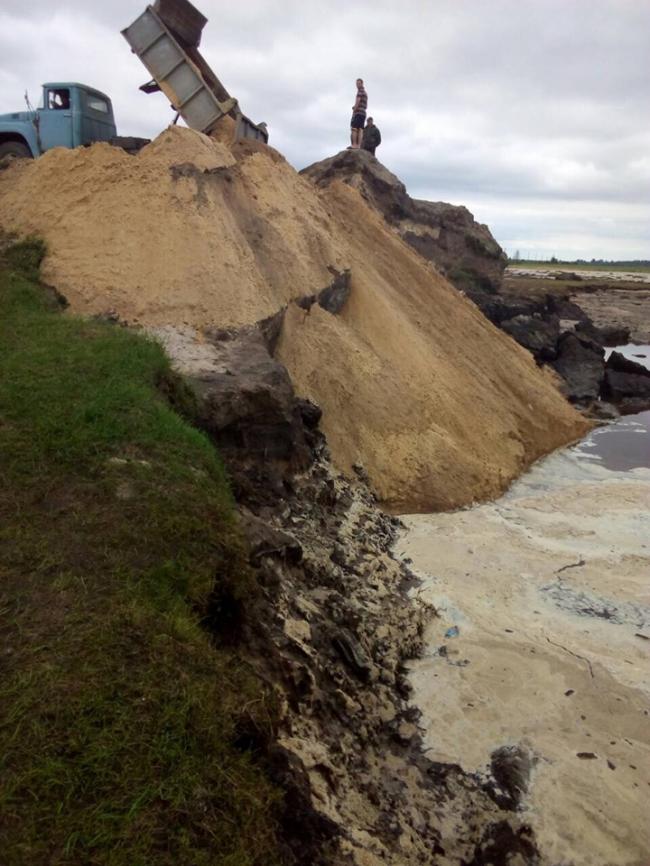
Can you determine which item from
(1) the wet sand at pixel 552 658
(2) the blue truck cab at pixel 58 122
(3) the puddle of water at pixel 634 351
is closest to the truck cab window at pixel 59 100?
(2) the blue truck cab at pixel 58 122

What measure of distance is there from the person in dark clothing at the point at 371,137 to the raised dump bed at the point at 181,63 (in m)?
8.86

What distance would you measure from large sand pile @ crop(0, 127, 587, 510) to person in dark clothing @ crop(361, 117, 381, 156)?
26.9ft

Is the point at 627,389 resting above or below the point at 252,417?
below

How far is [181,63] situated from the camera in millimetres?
12398

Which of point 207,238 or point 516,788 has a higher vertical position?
point 207,238

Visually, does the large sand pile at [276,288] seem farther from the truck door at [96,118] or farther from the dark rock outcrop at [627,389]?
the dark rock outcrop at [627,389]

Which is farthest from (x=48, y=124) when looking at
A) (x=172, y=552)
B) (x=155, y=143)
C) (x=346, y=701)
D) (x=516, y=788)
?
(x=516, y=788)

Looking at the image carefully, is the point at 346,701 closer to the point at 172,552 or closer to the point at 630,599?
the point at 172,552

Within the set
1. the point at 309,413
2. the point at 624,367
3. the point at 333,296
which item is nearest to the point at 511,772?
the point at 309,413

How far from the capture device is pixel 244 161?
13.0m

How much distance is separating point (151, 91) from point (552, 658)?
11438 mm

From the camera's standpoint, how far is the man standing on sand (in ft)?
61.9

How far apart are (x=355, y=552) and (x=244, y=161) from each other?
26.5ft

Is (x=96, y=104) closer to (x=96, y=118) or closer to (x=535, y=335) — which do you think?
(x=96, y=118)
